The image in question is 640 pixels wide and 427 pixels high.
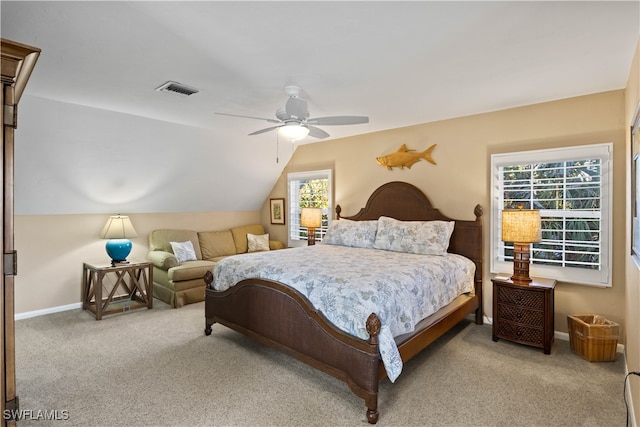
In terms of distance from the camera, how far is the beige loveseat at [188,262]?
15.5ft

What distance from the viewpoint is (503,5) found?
1.91 metres

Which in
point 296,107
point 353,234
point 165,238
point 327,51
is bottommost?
point 165,238

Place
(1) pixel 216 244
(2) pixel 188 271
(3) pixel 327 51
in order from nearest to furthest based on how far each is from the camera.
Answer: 1. (3) pixel 327 51
2. (2) pixel 188 271
3. (1) pixel 216 244

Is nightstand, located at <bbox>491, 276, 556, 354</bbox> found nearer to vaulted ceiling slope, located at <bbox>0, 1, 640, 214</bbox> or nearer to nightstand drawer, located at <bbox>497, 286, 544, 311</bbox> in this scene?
nightstand drawer, located at <bbox>497, 286, 544, 311</bbox>

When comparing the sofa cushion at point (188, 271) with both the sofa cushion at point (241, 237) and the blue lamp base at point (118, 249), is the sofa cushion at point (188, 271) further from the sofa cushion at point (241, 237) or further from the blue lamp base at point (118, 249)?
the sofa cushion at point (241, 237)

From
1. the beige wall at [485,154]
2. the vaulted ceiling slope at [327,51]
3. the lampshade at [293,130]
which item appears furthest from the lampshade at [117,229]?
the beige wall at [485,154]

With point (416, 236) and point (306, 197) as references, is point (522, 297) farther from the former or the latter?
point (306, 197)

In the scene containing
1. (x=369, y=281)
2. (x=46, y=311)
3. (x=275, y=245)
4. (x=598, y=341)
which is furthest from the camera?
(x=275, y=245)

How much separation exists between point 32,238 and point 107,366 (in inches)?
97.9

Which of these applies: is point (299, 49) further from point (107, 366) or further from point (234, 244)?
point (234, 244)

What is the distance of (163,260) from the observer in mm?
4805

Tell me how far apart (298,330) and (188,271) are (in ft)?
8.58

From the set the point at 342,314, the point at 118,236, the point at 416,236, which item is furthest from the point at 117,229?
the point at 416,236

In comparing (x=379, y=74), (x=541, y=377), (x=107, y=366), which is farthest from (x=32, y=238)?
(x=541, y=377)
